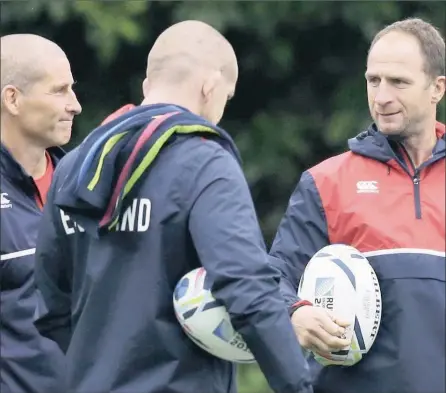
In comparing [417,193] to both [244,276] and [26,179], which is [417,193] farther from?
[26,179]

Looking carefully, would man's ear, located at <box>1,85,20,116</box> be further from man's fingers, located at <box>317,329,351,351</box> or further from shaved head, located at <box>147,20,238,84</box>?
→ man's fingers, located at <box>317,329,351,351</box>

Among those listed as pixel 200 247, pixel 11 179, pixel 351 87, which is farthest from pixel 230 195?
pixel 351 87

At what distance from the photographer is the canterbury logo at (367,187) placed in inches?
183

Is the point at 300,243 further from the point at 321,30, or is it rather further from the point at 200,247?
the point at 321,30

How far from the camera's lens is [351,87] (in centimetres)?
910

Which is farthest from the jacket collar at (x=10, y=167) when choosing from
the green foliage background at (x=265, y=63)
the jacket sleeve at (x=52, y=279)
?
the green foliage background at (x=265, y=63)

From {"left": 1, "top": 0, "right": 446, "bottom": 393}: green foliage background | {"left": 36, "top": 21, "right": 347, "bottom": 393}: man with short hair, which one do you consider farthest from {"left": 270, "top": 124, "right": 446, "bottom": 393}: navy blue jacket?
{"left": 1, "top": 0, "right": 446, "bottom": 393}: green foliage background

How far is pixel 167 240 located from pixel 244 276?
0.84ft

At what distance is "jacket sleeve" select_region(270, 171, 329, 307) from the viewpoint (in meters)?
4.68

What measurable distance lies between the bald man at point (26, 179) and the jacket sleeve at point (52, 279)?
0.46 metres

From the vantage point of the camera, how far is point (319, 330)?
446 centimetres

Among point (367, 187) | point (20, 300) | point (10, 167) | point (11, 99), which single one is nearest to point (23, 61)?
point (11, 99)

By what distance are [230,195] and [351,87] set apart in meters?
5.22

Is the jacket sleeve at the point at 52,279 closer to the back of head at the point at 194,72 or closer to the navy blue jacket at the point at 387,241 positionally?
the back of head at the point at 194,72
